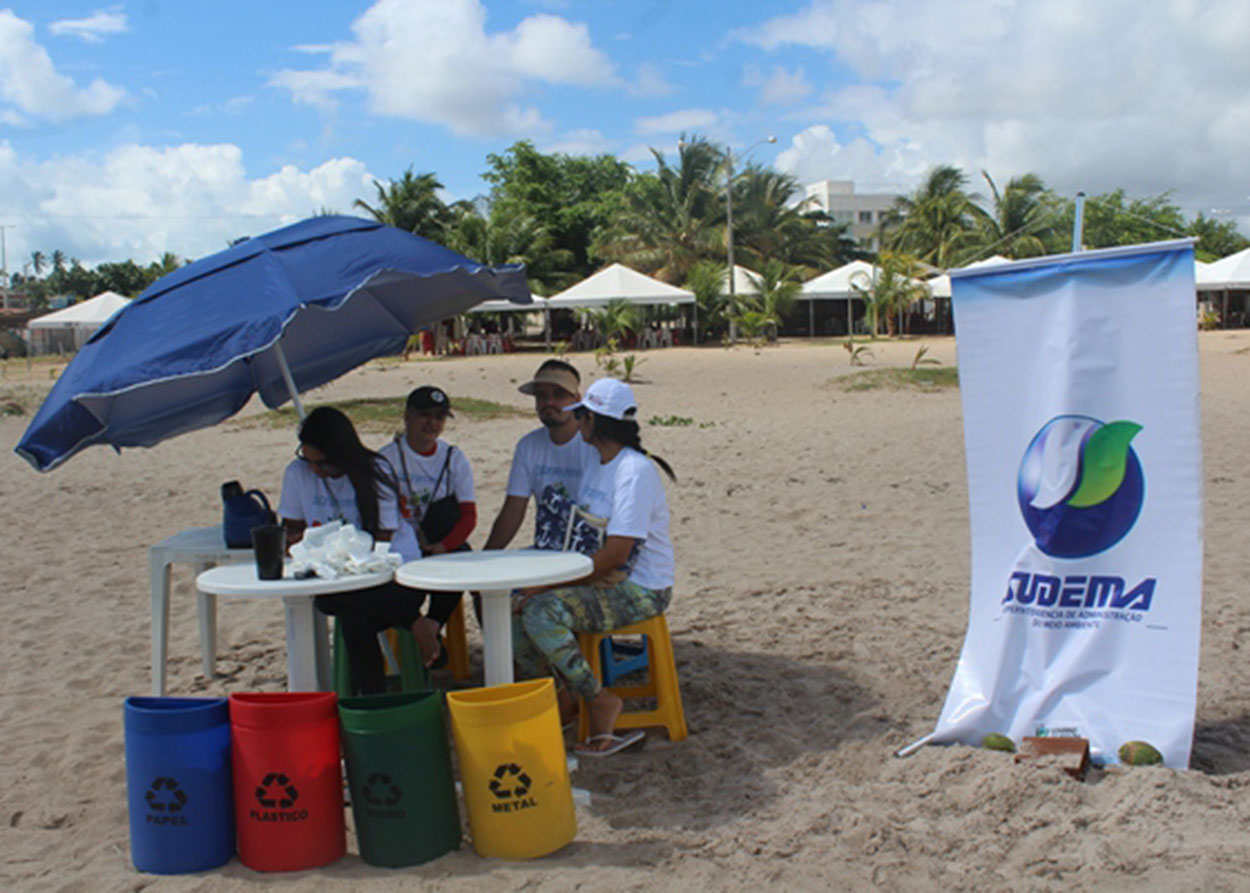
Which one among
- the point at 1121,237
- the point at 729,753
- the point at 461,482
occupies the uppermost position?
the point at 1121,237

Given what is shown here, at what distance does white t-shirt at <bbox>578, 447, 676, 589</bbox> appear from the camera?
407cm

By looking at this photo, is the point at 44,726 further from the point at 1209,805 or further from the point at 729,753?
the point at 1209,805

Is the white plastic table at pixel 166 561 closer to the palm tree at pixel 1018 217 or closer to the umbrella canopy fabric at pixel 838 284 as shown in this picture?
the umbrella canopy fabric at pixel 838 284

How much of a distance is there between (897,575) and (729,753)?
2.83 m

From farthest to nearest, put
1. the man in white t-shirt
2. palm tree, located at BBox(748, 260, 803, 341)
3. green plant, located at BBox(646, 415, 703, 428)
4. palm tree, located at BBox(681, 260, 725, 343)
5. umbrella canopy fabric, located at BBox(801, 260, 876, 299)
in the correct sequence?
umbrella canopy fabric, located at BBox(801, 260, 876, 299) → palm tree, located at BBox(681, 260, 725, 343) → palm tree, located at BBox(748, 260, 803, 341) → green plant, located at BBox(646, 415, 703, 428) → the man in white t-shirt

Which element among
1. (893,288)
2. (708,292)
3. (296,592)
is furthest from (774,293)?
(296,592)

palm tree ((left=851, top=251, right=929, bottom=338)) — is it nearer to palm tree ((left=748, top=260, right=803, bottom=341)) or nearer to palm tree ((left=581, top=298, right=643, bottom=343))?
palm tree ((left=748, top=260, right=803, bottom=341))

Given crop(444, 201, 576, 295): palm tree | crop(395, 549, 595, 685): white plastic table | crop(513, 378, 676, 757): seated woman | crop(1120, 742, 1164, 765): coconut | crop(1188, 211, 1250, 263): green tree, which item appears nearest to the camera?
crop(395, 549, 595, 685): white plastic table

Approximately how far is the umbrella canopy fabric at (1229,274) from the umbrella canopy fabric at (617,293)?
707 inches

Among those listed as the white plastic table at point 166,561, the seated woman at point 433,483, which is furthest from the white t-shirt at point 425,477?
the white plastic table at point 166,561

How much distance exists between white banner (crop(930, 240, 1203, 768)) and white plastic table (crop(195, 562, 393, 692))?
210cm

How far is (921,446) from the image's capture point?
11.7 metres

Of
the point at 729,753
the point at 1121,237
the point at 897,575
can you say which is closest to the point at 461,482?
the point at 729,753

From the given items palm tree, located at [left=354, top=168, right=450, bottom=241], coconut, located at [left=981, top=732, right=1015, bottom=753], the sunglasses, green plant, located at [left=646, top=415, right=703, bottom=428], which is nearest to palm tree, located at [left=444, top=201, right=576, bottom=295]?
palm tree, located at [left=354, top=168, right=450, bottom=241]
